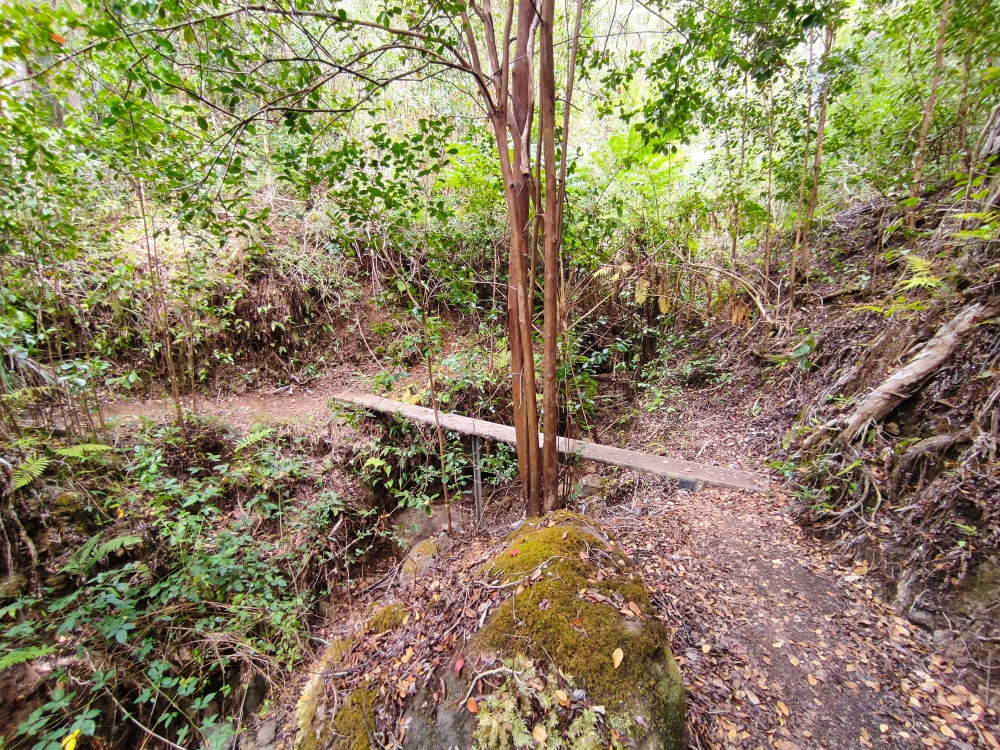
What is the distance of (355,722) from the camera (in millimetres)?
1965

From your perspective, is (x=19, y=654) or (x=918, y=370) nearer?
(x=19, y=654)

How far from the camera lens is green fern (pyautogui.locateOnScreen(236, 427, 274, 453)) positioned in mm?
4523

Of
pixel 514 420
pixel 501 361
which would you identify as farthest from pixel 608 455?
pixel 501 361

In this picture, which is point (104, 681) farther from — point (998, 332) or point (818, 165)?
point (818, 165)

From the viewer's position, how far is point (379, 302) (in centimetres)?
429

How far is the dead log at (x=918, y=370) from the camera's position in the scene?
2.90m

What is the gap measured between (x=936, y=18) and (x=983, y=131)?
5.50 ft

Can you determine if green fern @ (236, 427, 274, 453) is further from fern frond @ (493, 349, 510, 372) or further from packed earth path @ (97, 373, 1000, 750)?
packed earth path @ (97, 373, 1000, 750)

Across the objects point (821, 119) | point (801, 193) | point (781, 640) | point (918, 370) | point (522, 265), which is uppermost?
point (821, 119)

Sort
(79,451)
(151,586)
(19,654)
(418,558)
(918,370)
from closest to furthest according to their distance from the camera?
(19,654) < (918,370) < (151,586) < (79,451) < (418,558)

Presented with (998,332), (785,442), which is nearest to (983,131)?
(998,332)

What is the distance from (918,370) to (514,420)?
3.10 meters

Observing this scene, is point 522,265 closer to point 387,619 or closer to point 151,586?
point 387,619

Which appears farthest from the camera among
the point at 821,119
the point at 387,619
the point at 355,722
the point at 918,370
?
the point at 821,119
